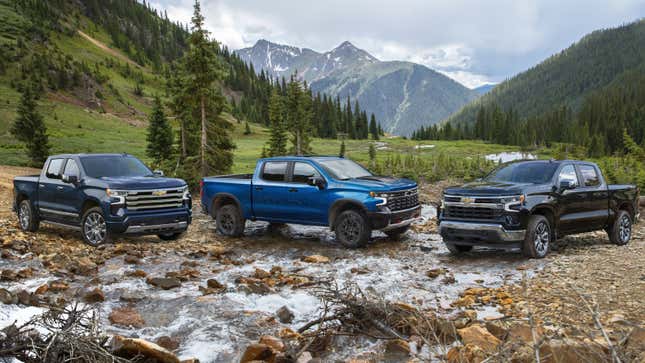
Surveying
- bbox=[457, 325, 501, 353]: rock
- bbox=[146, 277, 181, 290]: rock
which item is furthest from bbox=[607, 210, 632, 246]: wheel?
bbox=[146, 277, 181, 290]: rock

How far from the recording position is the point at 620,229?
11.4 metres

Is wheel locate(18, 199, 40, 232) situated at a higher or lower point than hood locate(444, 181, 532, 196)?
lower

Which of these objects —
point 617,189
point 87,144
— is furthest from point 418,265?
point 87,144

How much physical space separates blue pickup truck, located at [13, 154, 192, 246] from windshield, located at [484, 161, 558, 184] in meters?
7.60

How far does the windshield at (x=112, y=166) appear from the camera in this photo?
11.8 metres

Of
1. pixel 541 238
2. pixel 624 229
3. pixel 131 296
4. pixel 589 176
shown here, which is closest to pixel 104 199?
pixel 131 296

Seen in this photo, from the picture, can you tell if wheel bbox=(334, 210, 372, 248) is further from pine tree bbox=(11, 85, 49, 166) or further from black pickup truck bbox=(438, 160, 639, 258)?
pine tree bbox=(11, 85, 49, 166)

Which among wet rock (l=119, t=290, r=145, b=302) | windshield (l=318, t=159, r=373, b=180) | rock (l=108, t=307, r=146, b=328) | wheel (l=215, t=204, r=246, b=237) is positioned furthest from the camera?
wheel (l=215, t=204, r=246, b=237)

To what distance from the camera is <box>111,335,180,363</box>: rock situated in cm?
464

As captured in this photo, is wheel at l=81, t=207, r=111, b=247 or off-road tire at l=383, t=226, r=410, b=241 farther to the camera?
off-road tire at l=383, t=226, r=410, b=241

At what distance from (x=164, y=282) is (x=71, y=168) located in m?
5.80

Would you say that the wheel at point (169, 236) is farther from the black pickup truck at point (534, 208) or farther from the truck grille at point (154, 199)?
the black pickup truck at point (534, 208)

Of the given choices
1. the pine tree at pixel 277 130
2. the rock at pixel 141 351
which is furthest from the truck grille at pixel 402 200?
the pine tree at pixel 277 130

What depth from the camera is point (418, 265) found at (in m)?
9.79
